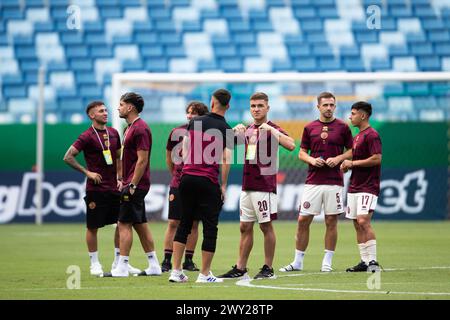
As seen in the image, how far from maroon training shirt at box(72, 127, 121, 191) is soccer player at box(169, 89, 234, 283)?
5.88 ft

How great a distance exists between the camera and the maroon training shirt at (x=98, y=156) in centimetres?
1200

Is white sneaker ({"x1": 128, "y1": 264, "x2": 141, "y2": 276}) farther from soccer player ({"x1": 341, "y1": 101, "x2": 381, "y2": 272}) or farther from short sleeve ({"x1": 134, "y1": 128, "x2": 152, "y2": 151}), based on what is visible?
soccer player ({"x1": 341, "y1": 101, "x2": 381, "y2": 272})

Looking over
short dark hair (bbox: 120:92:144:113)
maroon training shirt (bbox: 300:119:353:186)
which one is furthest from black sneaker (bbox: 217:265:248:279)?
short dark hair (bbox: 120:92:144:113)

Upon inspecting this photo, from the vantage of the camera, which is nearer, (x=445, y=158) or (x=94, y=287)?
(x=94, y=287)

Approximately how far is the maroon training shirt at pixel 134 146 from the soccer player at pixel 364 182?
246 centimetres

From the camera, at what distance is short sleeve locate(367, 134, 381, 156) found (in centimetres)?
1204

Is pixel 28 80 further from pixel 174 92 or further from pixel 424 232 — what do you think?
pixel 424 232

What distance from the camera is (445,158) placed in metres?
23.3

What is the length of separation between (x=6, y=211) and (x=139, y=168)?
12.3 m

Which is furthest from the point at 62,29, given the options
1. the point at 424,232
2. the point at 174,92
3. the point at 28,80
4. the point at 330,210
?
the point at 330,210

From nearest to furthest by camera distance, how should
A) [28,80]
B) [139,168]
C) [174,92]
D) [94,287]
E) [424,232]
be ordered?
[94,287], [139,168], [424,232], [174,92], [28,80]

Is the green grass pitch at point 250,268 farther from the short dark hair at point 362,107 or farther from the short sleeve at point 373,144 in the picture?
the short dark hair at point 362,107

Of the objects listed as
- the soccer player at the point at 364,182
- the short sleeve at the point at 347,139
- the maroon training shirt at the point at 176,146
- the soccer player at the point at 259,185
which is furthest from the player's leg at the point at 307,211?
the maroon training shirt at the point at 176,146

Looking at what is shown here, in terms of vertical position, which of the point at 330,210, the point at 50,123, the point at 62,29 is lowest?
the point at 330,210
